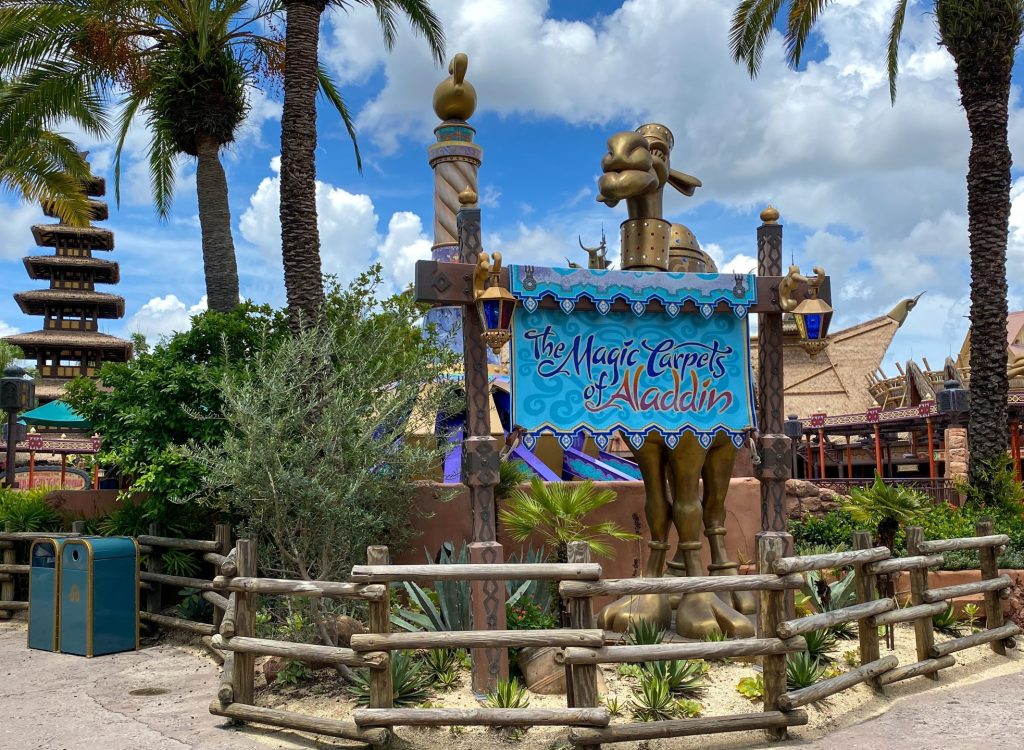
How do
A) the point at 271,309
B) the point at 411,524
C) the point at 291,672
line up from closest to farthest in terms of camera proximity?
the point at 291,672 < the point at 411,524 < the point at 271,309

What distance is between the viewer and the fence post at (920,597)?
292 inches

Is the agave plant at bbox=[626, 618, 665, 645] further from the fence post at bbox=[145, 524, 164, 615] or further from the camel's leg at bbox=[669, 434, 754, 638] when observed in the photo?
the fence post at bbox=[145, 524, 164, 615]

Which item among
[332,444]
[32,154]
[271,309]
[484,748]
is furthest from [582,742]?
[32,154]

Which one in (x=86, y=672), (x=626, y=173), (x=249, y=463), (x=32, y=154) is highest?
(x=32, y=154)

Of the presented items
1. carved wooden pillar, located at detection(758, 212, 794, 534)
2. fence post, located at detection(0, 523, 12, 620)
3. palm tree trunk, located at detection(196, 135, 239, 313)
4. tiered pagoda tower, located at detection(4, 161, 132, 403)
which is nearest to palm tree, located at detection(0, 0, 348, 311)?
palm tree trunk, located at detection(196, 135, 239, 313)

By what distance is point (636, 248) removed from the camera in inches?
308

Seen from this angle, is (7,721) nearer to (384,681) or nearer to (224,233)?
(384,681)

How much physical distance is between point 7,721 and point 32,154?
1406 cm

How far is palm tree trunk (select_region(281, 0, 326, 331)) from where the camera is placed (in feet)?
33.2

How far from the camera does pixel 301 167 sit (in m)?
10.5

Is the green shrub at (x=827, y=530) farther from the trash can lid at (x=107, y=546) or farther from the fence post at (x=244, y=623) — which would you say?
the trash can lid at (x=107, y=546)

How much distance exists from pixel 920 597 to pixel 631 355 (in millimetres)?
3312

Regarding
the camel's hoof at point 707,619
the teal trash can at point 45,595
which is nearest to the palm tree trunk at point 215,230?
the teal trash can at point 45,595

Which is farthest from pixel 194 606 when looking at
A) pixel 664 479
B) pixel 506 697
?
pixel 664 479
